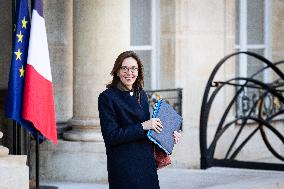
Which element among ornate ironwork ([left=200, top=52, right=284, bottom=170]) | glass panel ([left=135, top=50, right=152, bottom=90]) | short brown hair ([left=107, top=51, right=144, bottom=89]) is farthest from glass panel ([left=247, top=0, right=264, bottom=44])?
short brown hair ([left=107, top=51, right=144, bottom=89])

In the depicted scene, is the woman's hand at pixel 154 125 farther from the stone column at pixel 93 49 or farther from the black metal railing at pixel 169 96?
the black metal railing at pixel 169 96

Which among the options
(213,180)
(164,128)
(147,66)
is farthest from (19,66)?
(147,66)

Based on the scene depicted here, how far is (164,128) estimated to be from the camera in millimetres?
7715

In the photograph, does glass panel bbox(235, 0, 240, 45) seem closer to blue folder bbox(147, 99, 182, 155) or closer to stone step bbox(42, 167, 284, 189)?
stone step bbox(42, 167, 284, 189)

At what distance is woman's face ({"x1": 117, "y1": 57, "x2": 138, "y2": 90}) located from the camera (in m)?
7.68

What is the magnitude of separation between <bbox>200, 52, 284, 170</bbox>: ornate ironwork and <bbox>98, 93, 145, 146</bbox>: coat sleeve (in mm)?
5573

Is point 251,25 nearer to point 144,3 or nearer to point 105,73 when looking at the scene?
point 144,3

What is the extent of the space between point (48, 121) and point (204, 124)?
9.98 feet

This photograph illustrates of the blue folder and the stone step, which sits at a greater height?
the blue folder

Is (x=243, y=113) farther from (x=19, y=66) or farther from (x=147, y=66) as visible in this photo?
(x=19, y=66)

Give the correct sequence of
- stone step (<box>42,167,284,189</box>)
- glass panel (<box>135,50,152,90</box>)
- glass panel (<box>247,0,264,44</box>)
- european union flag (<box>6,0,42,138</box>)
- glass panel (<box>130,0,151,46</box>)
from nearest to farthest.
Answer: european union flag (<box>6,0,42,138</box>), stone step (<box>42,167,284,189</box>), glass panel (<box>130,0,151,46</box>), glass panel (<box>135,50,152,90</box>), glass panel (<box>247,0,264,44</box>)

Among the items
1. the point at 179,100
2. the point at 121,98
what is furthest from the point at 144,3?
the point at 121,98

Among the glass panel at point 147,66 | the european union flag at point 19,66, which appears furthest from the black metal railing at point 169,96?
the european union flag at point 19,66

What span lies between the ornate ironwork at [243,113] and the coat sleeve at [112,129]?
18.3 ft
